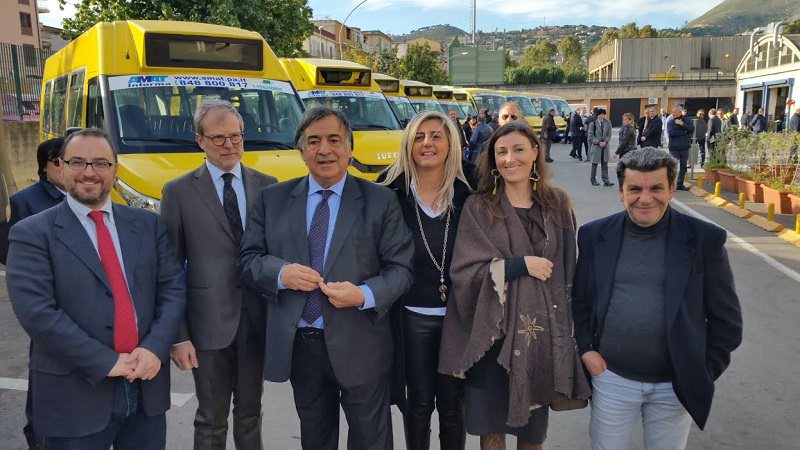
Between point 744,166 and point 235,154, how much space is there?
13.2 m

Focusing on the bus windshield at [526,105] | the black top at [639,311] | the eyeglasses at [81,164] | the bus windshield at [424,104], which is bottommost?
the black top at [639,311]

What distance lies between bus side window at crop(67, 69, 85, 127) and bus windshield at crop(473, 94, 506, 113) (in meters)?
24.2

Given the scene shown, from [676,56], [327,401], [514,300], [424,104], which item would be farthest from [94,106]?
[676,56]

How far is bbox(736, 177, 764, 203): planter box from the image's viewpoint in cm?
1122

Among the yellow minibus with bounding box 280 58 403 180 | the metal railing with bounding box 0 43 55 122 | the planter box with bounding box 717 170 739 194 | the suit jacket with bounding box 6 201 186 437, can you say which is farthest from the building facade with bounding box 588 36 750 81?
the suit jacket with bounding box 6 201 186 437

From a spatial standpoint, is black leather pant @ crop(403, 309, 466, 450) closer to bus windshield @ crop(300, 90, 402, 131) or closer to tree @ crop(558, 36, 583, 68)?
bus windshield @ crop(300, 90, 402, 131)

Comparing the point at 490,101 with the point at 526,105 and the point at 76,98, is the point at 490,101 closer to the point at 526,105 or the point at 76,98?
the point at 526,105

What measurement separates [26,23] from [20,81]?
4738cm

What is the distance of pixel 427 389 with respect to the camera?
119 inches

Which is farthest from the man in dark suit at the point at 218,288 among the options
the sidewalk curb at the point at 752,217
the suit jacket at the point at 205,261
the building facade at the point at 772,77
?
the building facade at the point at 772,77

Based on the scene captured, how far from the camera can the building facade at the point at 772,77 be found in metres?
31.4

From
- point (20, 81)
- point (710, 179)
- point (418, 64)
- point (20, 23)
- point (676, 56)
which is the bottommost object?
point (710, 179)

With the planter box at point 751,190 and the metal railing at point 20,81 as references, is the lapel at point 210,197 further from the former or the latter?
the metal railing at point 20,81

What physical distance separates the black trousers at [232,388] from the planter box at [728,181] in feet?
40.4
